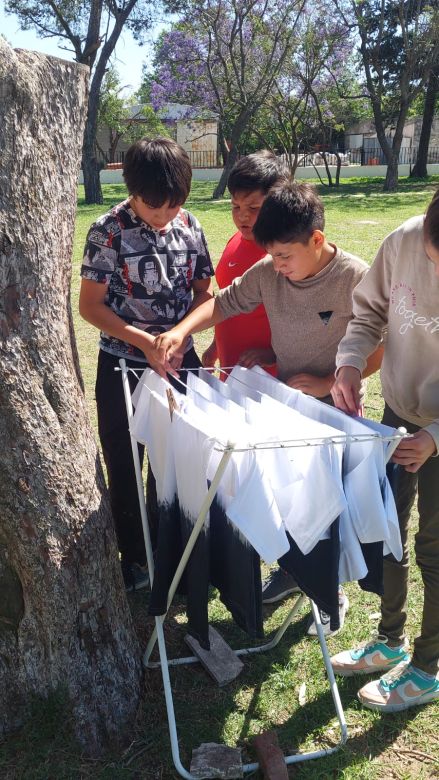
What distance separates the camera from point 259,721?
2535mm

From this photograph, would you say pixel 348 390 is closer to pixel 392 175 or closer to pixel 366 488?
pixel 366 488

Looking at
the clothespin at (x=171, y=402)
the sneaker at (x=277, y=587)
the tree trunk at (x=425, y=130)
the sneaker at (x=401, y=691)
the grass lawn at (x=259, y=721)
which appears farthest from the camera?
the tree trunk at (x=425, y=130)

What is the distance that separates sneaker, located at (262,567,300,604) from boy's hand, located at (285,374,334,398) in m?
0.97

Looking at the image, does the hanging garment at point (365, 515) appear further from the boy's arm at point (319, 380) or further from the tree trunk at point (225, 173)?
the tree trunk at point (225, 173)

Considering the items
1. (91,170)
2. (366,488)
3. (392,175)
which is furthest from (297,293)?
(392,175)

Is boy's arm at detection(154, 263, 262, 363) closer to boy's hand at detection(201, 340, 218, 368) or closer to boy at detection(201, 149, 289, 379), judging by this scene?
boy at detection(201, 149, 289, 379)

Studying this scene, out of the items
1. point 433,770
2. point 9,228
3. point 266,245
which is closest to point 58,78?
point 9,228

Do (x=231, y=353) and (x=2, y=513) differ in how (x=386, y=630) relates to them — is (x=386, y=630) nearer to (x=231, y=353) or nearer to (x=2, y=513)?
(x=231, y=353)

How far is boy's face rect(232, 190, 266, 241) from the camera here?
2934 millimetres

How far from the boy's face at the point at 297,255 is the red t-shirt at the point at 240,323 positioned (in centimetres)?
47

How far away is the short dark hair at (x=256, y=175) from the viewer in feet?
9.51

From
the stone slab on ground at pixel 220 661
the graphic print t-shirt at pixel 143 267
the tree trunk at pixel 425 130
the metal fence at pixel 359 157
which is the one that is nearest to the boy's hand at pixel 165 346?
the graphic print t-shirt at pixel 143 267

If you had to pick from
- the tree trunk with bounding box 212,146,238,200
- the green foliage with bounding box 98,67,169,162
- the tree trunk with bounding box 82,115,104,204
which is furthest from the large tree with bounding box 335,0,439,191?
the green foliage with bounding box 98,67,169,162

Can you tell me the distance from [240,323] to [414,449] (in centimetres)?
123
